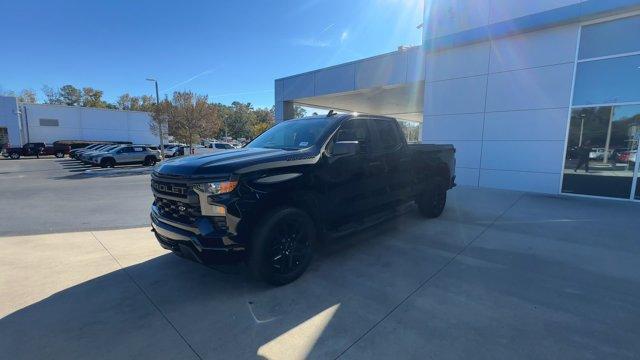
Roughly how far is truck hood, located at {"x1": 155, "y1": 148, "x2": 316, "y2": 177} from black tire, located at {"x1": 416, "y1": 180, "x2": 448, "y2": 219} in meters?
3.38

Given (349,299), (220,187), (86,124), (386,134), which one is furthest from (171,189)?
(86,124)

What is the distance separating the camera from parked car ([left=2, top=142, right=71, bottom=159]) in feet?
98.4

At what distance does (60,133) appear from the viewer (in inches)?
1544

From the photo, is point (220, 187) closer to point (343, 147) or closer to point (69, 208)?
point (343, 147)

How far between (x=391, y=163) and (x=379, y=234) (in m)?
1.36

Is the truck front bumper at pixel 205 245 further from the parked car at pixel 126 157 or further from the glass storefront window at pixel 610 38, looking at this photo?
the parked car at pixel 126 157

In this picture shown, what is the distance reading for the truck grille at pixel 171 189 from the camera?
127 inches

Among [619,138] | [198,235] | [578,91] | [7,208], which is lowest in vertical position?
[7,208]

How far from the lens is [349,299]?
10.9 ft

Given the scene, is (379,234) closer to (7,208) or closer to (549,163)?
(549,163)

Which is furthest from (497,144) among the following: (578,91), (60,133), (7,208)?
(60,133)

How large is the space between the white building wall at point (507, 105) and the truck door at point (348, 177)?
794 cm

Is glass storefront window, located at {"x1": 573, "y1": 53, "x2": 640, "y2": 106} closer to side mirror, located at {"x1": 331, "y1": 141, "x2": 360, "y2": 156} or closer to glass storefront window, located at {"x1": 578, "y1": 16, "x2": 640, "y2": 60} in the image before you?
glass storefront window, located at {"x1": 578, "y1": 16, "x2": 640, "y2": 60}

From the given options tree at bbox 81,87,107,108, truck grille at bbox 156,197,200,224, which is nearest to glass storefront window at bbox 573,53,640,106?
truck grille at bbox 156,197,200,224
